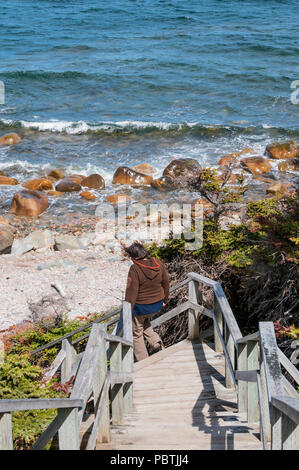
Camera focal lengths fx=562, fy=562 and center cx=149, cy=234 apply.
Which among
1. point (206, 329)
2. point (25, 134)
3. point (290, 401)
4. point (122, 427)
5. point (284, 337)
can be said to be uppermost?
point (290, 401)

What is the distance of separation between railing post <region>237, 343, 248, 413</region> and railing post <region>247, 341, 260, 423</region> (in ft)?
0.49

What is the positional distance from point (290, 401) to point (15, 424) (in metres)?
3.72

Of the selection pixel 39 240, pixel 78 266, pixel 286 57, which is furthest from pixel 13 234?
pixel 286 57

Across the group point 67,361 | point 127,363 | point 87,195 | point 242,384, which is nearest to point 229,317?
point 242,384

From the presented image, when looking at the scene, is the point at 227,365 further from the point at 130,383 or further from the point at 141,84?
the point at 141,84

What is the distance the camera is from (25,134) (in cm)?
2664

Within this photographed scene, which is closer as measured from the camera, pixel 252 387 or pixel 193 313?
pixel 252 387

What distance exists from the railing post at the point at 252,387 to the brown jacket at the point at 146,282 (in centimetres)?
210

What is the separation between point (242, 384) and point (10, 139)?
22468mm

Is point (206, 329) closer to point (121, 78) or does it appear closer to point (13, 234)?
point (13, 234)

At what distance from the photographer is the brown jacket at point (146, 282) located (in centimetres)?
649

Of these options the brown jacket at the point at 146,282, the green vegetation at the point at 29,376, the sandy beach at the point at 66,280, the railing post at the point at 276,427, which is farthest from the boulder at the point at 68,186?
the railing post at the point at 276,427

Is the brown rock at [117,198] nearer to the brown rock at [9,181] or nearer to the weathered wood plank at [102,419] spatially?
the brown rock at [9,181]

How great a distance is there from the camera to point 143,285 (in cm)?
660
